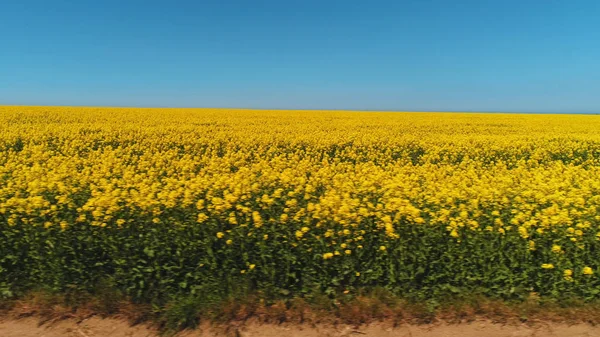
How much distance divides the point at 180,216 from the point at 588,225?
392 cm

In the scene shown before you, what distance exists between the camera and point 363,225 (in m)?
3.33

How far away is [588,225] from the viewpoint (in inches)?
128

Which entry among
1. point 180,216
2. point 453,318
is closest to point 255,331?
point 180,216

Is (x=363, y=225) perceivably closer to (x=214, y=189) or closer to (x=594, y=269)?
(x=214, y=189)

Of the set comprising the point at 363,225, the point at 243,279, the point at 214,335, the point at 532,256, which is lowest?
the point at 214,335

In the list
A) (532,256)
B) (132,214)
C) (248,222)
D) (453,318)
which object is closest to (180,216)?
(132,214)

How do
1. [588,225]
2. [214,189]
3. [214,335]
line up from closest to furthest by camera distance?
[214,335] < [588,225] < [214,189]

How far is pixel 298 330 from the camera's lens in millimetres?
3102

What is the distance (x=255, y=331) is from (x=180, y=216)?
129 cm

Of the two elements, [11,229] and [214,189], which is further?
[214,189]

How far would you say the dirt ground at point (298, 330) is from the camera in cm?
305

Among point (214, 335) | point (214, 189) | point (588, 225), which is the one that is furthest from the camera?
point (214, 189)

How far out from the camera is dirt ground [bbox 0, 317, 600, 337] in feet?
10.0

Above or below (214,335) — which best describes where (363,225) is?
above
